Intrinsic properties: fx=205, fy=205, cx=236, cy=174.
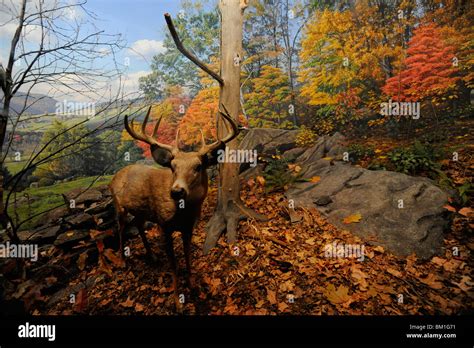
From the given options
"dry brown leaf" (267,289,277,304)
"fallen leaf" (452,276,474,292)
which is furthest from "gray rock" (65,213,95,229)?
"fallen leaf" (452,276,474,292)

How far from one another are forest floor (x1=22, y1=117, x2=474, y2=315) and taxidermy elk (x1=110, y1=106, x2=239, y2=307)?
42 centimetres

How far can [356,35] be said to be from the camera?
7.49m

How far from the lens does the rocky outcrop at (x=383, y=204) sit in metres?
3.41

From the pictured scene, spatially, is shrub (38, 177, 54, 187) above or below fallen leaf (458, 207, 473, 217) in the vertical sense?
above

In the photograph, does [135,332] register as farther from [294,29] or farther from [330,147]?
[294,29]

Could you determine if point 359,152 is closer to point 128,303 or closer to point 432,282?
point 432,282

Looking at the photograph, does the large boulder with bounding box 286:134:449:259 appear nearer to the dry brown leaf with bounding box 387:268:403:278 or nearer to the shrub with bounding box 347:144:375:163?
the dry brown leaf with bounding box 387:268:403:278

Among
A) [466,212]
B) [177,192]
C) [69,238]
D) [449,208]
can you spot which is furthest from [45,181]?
[466,212]

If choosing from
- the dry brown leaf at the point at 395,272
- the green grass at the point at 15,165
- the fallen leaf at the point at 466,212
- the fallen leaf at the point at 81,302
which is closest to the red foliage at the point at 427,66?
the fallen leaf at the point at 466,212

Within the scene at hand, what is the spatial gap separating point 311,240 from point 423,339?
1711mm

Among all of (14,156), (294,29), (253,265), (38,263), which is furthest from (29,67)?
(294,29)

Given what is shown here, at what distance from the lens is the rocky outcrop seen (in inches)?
134

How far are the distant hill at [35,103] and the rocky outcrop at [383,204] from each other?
15.2 feet

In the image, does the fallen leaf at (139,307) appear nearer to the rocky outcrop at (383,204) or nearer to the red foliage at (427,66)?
the rocky outcrop at (383,204)
